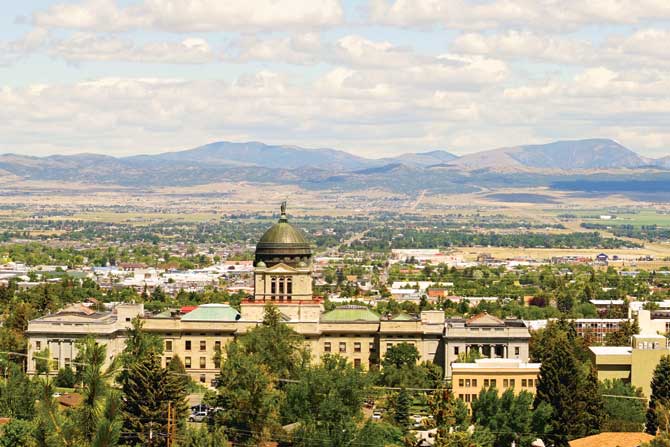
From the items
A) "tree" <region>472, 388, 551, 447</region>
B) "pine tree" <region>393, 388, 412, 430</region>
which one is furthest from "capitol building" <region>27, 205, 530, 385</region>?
"tree" <region>472, 388, 551, 447</region>

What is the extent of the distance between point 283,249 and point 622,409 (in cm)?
3142

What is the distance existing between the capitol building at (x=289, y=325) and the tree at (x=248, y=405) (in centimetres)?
2435

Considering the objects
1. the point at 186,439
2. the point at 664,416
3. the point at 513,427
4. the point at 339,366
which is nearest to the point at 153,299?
the point at 339,366

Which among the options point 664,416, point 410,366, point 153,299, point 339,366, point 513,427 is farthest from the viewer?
point 153,299

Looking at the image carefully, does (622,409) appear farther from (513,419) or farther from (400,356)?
(400,356)

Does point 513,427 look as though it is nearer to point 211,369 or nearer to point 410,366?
point 410,366

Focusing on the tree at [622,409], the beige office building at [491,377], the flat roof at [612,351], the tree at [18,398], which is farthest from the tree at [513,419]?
the tree at [18,398]

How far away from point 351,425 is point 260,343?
895 inches

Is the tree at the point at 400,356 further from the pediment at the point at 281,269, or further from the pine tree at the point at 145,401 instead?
the pine tree at the point at 145,401

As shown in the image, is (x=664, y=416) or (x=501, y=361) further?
(x=501, y=361)

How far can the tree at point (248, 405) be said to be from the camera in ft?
232

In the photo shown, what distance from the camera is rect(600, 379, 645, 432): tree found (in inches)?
2968

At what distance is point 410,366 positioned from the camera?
314 ft

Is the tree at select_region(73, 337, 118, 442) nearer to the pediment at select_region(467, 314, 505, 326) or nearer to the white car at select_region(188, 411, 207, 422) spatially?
the white car at select_region(188, 411, 207, 422)
